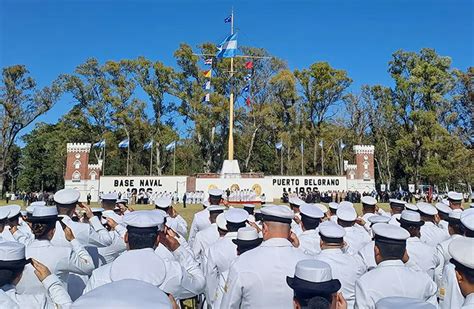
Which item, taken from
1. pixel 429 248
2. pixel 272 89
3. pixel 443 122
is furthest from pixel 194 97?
pixel 429 248

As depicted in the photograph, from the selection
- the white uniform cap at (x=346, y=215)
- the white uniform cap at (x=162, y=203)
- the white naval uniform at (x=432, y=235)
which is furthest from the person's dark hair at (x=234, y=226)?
the white naval uniform at (x=432, y=235)

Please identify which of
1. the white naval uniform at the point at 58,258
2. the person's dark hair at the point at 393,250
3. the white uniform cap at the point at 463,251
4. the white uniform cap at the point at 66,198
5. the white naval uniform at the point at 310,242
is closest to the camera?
the white uniform cap at the point at 463,251

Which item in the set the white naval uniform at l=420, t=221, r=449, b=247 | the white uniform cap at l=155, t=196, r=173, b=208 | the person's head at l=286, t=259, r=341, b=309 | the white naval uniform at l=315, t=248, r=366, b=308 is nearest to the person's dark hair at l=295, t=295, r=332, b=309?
the person's head at l=286, t=259, r=341, b=309

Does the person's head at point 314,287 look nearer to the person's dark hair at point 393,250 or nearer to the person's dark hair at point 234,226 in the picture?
the person's dark hair at point 393,250

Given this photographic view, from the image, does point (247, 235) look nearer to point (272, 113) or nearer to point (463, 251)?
point (463, 251)

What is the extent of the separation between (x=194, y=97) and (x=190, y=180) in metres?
10.3

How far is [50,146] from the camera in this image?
174ft

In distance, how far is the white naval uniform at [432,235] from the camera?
18.7 feet

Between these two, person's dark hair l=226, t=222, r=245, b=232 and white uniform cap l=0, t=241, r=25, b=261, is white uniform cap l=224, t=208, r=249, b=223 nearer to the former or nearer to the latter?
person's dark hair l=226, t=222, r=245, b=232

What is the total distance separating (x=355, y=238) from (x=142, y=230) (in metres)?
3.18

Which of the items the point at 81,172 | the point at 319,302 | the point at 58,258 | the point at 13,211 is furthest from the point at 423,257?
the point at 81,172

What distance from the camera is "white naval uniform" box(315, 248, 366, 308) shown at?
3456mm

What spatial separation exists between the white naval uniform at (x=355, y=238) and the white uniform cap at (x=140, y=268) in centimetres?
306

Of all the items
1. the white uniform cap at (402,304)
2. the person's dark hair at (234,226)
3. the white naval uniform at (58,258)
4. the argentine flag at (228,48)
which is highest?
the argentine flag at (228,48)
